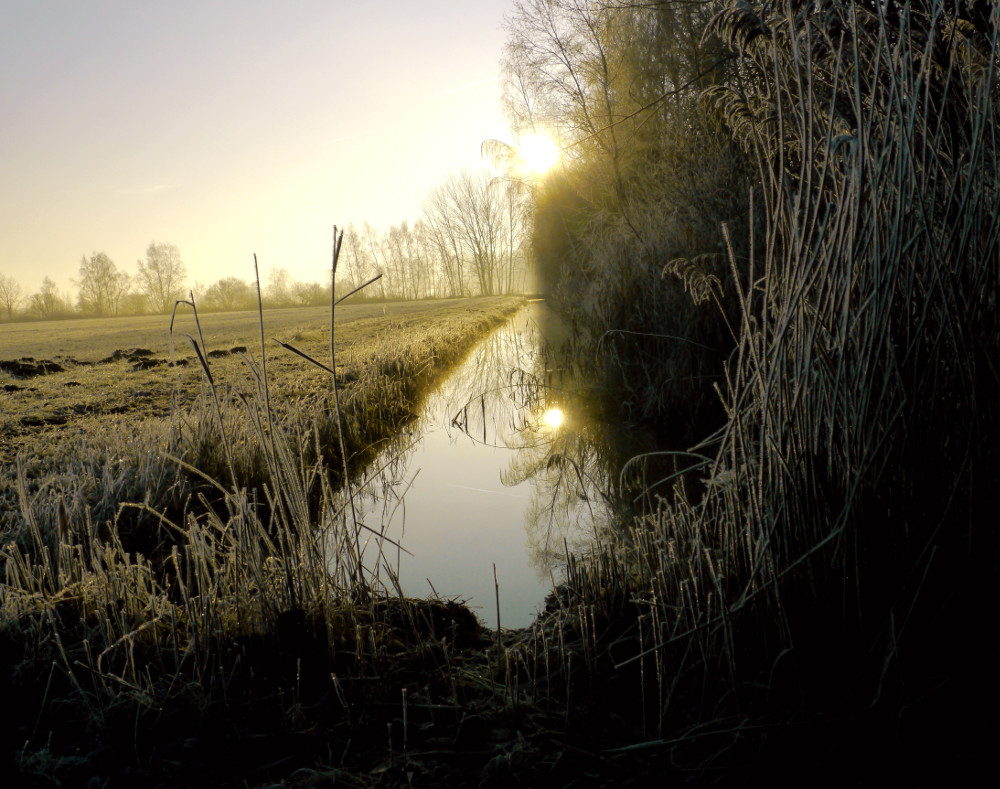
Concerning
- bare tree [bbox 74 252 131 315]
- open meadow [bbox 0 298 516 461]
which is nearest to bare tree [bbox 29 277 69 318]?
bare tree [bbox 74 252 131 315]

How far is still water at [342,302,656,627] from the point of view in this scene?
128 inches

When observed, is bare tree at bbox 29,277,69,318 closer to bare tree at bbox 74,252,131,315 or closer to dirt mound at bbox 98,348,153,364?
bare tree at bbox 74,252,131,315

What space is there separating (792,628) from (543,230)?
74.0ft

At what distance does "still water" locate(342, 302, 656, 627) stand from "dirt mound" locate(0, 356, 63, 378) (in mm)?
6157

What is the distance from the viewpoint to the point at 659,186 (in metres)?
8.30

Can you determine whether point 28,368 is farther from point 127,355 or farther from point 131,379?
point 131,379

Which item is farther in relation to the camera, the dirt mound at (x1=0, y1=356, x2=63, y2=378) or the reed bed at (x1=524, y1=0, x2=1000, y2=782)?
the dirt mound at (x1=0, y1=356, x2=63, y2=378)

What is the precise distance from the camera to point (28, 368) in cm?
997

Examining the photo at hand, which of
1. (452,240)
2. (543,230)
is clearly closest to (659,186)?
(543,230)

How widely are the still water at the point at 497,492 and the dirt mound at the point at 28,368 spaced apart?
6.16m

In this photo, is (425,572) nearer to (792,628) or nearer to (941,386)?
(792,628)

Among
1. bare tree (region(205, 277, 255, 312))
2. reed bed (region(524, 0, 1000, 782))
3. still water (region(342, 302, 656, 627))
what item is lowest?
still water (region(342, 302, 656, 627))

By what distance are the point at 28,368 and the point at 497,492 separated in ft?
28.9

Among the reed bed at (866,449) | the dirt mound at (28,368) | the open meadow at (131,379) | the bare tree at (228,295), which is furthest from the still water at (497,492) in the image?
the bare tree at (228,295)
